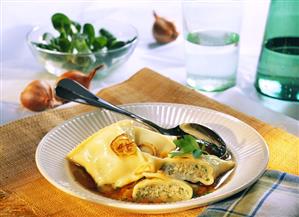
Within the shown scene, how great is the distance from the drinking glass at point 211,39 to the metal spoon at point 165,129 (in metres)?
0.34

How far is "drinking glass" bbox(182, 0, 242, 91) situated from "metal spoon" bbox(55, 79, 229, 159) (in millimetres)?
344

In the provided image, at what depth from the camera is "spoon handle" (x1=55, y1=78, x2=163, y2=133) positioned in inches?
48.1

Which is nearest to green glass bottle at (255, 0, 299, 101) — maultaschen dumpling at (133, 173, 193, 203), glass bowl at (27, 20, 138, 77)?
glass bowl at (27, 20, 138, 77)

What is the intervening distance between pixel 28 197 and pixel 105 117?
0.93 feet

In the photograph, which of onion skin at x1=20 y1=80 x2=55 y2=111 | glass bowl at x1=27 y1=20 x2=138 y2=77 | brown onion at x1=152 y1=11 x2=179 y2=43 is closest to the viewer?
onion skin at x1=20 y1=80 x2=55 y2=111

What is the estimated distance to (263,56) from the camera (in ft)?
4.89

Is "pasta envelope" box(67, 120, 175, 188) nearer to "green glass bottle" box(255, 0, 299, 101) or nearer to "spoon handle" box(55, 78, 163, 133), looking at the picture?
"spoon handle" box(55, 78, 163, 133)

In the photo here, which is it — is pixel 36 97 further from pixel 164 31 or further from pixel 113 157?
pixel 164 31

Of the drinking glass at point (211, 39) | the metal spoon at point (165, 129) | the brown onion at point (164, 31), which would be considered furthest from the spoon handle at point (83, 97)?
the brown onion at point (164, 31)

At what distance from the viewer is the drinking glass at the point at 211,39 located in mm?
1485

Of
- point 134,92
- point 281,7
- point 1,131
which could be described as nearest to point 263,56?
point 281,7

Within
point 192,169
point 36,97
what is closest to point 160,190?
point 192,169

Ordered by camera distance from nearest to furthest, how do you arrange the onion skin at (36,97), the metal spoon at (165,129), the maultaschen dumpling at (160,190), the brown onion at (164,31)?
1. the maultaschen dumpling at (160,190)
2. the metal spoon at (165,129)
3. the onion skin at (36,97)
4. the brown onion at (164,31)

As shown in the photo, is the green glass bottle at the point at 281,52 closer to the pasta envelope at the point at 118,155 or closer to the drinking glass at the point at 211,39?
the drinking glass at the point at 211,39
